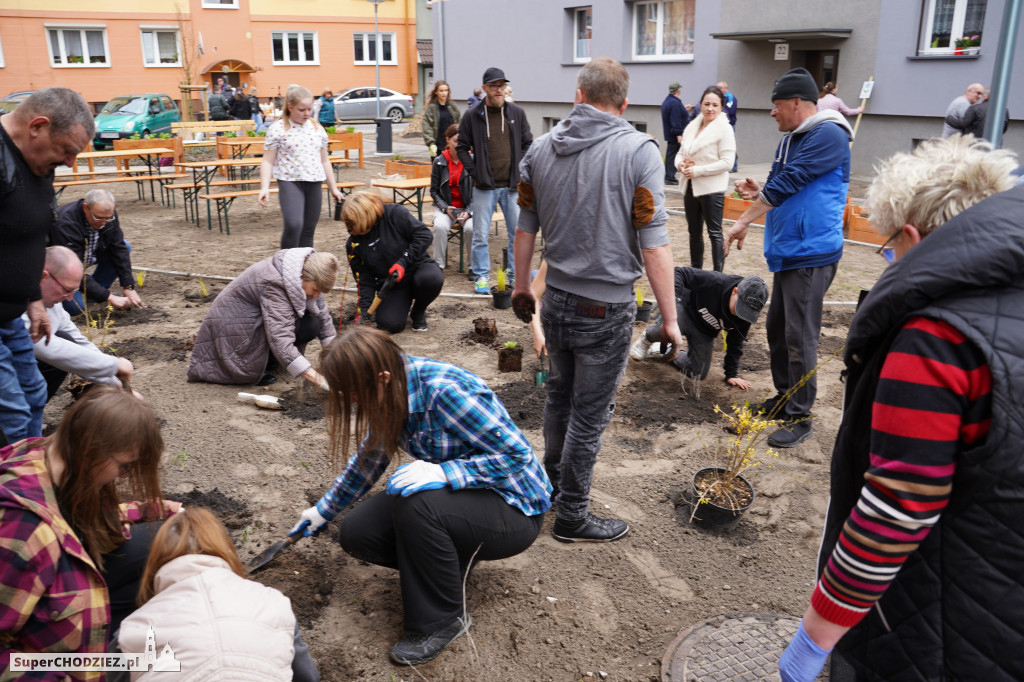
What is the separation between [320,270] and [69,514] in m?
2.71

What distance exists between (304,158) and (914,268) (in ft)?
20.5

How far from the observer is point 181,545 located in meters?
2.09

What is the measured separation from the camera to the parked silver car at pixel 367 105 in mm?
30688

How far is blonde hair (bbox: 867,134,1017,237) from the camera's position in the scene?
151cm

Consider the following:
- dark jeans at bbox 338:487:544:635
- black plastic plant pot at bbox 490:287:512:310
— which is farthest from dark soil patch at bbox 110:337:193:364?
dark jeans at bbox 338:487:544:635

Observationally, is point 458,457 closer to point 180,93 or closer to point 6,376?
point 6,376

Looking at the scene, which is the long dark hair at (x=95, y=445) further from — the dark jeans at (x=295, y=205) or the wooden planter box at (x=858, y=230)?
the wooden planter box at (x=858, y=230)

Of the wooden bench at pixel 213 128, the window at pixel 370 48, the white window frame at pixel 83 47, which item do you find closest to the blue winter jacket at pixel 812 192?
the wooden bench at pixel 213 128

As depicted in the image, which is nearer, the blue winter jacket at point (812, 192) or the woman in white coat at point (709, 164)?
the blue winter jacket at point (812, 192)

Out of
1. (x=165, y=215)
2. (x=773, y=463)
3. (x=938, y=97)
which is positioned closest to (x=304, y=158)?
(x=773, y=463)

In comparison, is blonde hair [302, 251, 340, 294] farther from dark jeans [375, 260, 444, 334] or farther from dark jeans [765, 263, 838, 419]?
dark jeans [765, 263, 838, 419]

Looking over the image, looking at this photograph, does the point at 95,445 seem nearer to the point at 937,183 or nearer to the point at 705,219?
the point at 937,183

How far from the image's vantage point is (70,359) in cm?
383

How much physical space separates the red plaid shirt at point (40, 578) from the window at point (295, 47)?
35444 mm
